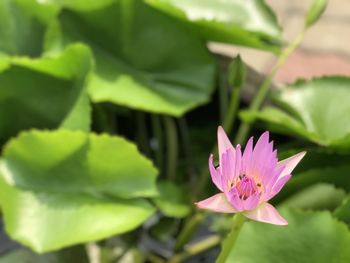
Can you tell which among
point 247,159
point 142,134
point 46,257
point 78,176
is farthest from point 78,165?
point 247,159

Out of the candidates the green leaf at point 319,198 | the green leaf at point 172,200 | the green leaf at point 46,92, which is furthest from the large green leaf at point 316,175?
the green leaf at point 46,92

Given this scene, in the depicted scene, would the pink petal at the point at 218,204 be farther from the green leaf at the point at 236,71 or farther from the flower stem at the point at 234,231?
the green leaf at the point at 236,71

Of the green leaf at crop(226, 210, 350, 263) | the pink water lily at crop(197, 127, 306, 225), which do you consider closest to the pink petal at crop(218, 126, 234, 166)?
the pink water lily at crop(197, 127, 306, 225)

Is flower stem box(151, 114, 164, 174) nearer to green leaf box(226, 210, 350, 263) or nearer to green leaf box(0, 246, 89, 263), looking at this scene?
green leaf box(0, 246, 89, 263)

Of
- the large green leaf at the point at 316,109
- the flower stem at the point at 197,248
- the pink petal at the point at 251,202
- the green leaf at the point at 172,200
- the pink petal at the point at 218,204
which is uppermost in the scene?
the pink petal at the point at 251,202

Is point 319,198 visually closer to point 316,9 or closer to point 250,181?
point 316,9

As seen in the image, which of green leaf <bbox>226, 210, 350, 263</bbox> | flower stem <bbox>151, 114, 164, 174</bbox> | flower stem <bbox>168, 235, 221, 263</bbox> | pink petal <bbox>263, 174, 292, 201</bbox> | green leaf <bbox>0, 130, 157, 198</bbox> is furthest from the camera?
flower stem <bbox>151, 114, 164, 174</bbox>

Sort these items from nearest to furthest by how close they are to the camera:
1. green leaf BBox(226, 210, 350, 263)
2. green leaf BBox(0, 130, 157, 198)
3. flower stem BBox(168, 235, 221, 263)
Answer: green leaf BBox(226, 210, 350, 263) → green leaf BBox(0, 130, 157, 198) → flower stem BBox(168, 235, 221, 263)

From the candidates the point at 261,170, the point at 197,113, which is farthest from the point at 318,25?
the point at 261,170
